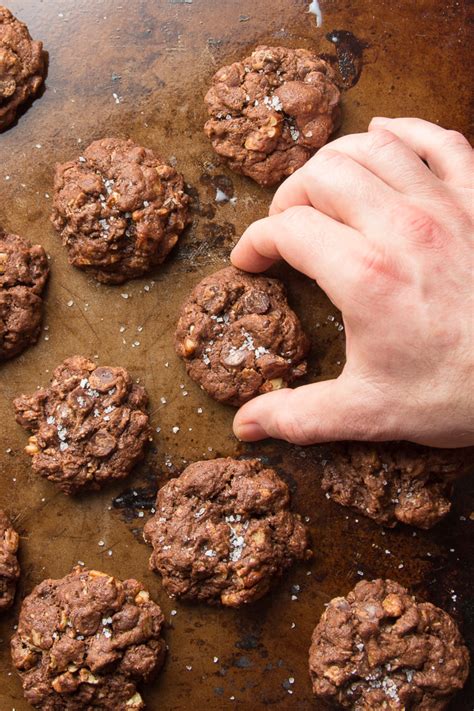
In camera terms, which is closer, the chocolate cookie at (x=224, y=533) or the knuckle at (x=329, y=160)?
the knuckle at (x=329, y=160)

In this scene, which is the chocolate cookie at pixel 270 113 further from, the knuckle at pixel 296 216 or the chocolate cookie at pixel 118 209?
the knuckle at pixel 296 216

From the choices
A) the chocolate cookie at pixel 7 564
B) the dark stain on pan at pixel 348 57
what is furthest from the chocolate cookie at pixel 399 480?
the dark stain on pan at pixel 348 57

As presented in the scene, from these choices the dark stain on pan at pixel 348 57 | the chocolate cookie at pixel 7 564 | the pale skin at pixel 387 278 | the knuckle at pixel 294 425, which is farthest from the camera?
the dark stain on pan at pixel 348 57

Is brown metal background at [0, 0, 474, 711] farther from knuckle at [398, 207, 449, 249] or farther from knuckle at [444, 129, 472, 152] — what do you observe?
knuckle at [398, 207, 449, 249]

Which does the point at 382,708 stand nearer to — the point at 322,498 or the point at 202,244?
→ the point at 322,498

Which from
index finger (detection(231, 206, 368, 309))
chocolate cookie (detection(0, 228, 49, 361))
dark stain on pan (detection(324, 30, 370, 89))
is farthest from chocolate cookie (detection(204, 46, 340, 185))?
chocolate cookie (detection(0, 228, 49, 361))

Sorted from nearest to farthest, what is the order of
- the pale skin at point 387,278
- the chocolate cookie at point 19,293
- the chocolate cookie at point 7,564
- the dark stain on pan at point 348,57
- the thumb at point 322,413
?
the pale skin at point 387,278 → the thumb at point 322,413 → the chocolate cookie at point 7,564 → the chocolate cookie at point 19,293 → the dark stain on pan at point 348,57

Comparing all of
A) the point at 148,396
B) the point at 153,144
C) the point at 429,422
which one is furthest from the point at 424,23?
the point at 148,396
